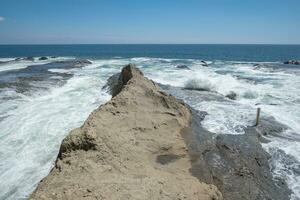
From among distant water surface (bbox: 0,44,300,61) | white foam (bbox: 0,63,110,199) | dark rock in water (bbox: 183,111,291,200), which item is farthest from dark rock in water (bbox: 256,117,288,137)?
distant water surface (bbox: 0,44,300,61)

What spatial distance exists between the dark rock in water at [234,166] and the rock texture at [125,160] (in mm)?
522

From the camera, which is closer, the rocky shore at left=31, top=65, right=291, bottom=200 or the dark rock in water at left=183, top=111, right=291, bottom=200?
the rocky shore at left=31, top=65, right=291, bottom=200

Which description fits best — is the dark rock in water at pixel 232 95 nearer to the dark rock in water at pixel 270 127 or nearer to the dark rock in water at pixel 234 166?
the dark rock in water at pixel 270 127

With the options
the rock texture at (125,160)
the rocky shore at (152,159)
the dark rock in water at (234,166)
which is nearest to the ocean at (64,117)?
the dark rock in water at (234,166)

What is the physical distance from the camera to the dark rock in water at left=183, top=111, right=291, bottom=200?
357 inches

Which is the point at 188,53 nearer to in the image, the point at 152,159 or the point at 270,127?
the point at 270,127

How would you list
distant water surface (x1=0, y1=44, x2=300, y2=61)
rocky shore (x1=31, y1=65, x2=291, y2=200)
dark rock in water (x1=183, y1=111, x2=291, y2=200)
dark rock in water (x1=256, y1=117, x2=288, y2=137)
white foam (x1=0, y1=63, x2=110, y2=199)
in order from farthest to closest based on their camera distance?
distant water surface (x1=0, y1=44, x2=300, y2=61)
dark rock in water (x1=256, y1=117, x2=288, y2=137)
white foam (x1=0, y1=63, x2=110, y2=199)
dark rock in water (x1=183, y1=111, x2=291, y2=200)
rocky shore (x1=31, y1=65, x2=291, y2=200)

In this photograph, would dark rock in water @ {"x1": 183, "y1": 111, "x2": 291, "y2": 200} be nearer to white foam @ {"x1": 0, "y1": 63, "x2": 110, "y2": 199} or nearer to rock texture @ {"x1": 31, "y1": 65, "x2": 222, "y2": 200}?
rock texture @ {"x1": 31, "y1": 65, "x2": 222, "y2": 200}

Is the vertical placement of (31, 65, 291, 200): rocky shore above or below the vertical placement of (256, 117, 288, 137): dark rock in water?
above

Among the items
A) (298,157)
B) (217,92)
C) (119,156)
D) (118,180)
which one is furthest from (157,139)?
(217,92)

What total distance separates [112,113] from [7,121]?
855cm

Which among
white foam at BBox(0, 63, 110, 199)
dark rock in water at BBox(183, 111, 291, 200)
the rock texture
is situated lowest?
white foam at BBox(0, 63, 110, 199)

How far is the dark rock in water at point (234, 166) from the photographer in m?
9.06

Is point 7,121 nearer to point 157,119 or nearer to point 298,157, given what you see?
point 157,119
